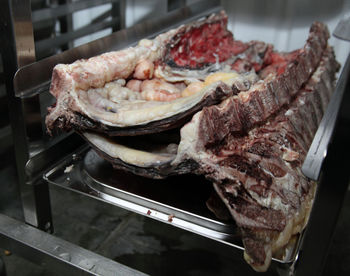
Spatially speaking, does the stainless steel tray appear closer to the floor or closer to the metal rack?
the metal rack

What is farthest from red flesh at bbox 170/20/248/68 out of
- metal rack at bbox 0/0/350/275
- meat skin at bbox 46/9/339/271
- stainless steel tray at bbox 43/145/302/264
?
Answer: stainless steel tray at bbox 43/145/302/264

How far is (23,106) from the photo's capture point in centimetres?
124

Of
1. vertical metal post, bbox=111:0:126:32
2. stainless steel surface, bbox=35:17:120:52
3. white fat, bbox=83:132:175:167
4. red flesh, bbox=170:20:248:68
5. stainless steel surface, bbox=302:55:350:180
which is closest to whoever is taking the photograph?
stainless steel surface, bbox=302:55:350:180

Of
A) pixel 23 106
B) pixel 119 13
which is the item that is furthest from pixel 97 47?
pixel 119 13

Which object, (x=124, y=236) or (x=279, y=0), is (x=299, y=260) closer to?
(x=124, y=236)

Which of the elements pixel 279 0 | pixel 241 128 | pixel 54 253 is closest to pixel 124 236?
pixel 54 253

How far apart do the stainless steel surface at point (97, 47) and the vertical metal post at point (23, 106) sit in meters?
0.06

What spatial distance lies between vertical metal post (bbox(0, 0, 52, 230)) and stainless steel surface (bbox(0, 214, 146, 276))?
0.15m

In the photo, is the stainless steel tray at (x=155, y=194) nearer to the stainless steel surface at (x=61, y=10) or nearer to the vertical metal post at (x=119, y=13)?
the stainless steel surface at (x=61, y=10)

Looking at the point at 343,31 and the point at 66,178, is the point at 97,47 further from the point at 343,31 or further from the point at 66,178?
the point at 343,31

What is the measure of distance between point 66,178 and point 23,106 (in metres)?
0.27

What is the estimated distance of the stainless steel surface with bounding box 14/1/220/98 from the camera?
1.15 meters

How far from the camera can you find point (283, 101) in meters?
1.24

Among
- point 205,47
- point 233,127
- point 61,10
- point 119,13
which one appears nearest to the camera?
point 233,127
